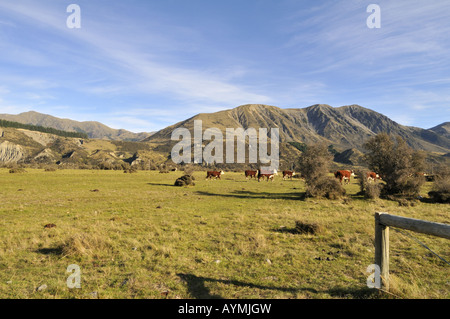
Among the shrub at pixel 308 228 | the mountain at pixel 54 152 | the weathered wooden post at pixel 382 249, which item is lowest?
the shrub at pixel 308 228

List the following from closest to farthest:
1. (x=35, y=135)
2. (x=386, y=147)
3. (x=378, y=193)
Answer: (x=378, y=193), (x=386, y=147), (x=35, y=135)

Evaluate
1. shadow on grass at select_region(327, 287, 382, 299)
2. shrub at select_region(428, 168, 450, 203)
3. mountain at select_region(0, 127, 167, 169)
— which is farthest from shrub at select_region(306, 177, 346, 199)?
mountain at select_region(0, 127, 167, 169)

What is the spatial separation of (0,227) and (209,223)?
32.1ft

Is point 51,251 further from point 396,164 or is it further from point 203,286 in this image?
point 396,164

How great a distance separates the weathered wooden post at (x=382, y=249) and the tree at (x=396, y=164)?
23.3 meters

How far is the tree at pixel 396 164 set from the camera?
23.5 metres

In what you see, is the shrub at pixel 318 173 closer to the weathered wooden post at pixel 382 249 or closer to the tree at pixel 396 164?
the tree at pixel 396 164

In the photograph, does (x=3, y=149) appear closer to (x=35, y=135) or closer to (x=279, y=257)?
(x=35, y=135)

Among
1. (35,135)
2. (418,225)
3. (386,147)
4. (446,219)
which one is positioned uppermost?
(35,135)

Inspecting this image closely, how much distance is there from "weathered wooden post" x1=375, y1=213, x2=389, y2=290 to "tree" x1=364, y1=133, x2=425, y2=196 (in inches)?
918

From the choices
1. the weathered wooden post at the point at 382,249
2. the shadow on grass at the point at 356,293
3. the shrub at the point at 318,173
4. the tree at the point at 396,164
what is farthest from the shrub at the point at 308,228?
the tree at the point at 396,164

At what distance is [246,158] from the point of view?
14825cm

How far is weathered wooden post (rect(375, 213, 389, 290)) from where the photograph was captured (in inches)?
204
